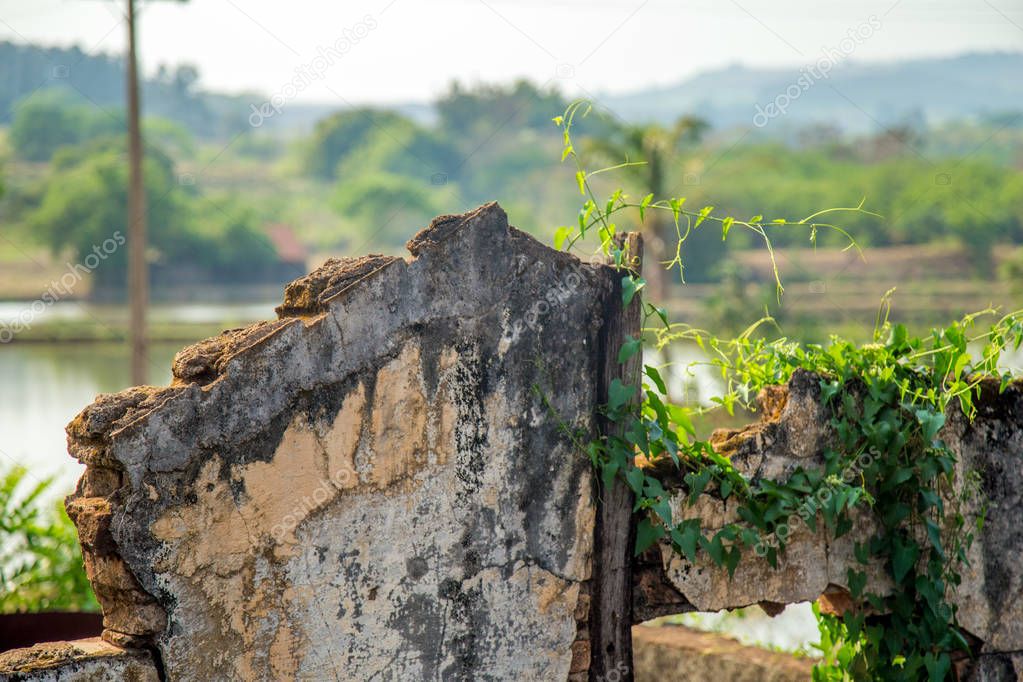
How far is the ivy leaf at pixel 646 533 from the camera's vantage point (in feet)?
8.98

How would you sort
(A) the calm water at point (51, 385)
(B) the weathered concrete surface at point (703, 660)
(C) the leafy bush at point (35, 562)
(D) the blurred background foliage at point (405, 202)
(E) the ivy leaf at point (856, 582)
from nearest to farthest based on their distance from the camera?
(E) the ivy leaf at point (856, 582) → (B) the weathered concrete surface at point (703, 660) → (C) the leafy bush at point (35, 562) → (A) the calm water at point (51, 385) → (D) the blurred background foliage at point (405, 202)

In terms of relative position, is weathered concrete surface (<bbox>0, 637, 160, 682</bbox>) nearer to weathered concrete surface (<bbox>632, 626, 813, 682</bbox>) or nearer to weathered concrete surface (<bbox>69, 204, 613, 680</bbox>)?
weathered concrete surface (<bbox>69, 204, 613, 680</bbox>)

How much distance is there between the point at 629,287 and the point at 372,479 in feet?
2.54

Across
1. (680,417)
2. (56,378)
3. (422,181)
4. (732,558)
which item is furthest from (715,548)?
(422,181)

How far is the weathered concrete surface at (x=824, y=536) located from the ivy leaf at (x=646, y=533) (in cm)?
8

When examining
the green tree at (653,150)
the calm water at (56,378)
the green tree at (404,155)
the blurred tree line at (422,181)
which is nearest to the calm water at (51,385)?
the calm water at (56,378)

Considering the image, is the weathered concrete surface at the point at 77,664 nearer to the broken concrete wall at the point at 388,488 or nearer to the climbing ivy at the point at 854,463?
the broken concrete wall at the point at 388,488

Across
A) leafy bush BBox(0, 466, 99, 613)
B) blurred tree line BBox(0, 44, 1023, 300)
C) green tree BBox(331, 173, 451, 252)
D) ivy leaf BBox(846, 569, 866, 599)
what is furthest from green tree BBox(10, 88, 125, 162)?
ivy leaf BBox(846, 569, 866, 599)

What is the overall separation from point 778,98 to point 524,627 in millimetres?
3439

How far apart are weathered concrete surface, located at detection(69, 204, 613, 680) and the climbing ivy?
0.46 ft

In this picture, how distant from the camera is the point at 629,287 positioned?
8.92 feet

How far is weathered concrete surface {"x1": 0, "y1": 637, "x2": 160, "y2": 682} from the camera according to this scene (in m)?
2.33

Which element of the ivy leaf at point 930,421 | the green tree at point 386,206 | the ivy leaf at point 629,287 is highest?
the green tree at point 386,206

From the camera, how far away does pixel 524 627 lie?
267 cm
